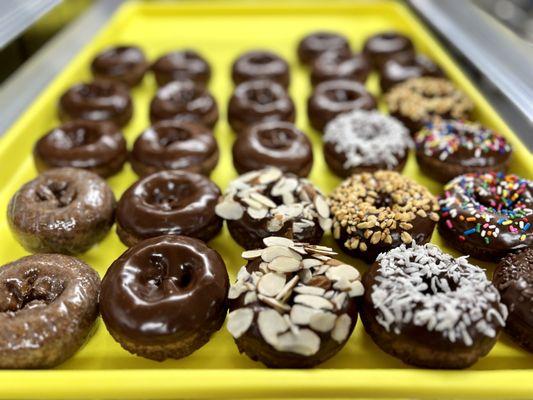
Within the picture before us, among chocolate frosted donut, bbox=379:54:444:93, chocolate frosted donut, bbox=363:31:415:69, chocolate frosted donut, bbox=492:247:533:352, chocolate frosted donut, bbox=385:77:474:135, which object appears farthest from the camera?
chocolate frosted donut, bbox=363:31:415:69

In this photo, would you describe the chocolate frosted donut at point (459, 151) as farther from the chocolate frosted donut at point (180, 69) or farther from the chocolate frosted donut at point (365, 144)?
the chocolate frosted donut at point (180, 69)

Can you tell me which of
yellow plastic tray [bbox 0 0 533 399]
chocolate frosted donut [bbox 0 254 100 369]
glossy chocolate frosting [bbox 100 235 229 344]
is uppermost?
glossy chocolate frosting [bbox 100 235 229 344]

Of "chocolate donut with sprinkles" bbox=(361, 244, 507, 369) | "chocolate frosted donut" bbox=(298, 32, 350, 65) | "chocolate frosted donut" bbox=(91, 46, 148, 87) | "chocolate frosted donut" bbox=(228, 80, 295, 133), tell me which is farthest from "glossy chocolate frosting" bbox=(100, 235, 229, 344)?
"chocolate frosted donut" bbox=(298, 32, 350, 65)

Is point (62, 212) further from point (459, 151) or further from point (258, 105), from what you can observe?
point (459, 151)

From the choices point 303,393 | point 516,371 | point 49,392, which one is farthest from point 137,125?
point 516,371

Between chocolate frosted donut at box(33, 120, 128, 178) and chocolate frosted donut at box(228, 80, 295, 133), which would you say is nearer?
chocolate frosted donut at box(33, 120, 128, 178)

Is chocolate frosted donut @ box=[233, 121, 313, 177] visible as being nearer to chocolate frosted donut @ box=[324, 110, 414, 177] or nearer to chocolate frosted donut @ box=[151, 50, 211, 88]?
chocolate frosted donut @ box=[324, 110, 414, 177]

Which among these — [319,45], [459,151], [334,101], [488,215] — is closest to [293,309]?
[488,215]

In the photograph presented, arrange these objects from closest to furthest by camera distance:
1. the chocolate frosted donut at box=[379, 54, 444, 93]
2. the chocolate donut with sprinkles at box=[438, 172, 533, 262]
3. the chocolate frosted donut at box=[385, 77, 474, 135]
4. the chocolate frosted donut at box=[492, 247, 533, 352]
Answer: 1. the chocolate frosted donut at box=[492, 247, 533, 352]
2. the chocolate donut with sprinkles at box=[438, 172, 533, 262]
3. the chocolate frosted donut at box=[385, 77, 474, 135]
4. the chocolate frosted donut at box=[379, 54, 444, 93]

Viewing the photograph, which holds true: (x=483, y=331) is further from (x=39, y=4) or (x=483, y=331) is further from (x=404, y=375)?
(x=39, y=4)
